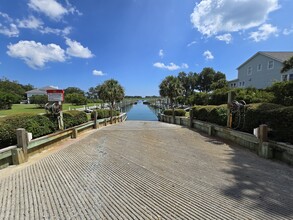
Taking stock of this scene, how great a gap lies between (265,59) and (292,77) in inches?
189

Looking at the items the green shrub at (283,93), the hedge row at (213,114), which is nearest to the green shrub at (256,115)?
the hedge row at (213,114)

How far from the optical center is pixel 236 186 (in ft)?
10.3

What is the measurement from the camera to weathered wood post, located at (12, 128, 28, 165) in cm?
425

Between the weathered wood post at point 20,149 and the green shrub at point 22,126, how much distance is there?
1.64 ft

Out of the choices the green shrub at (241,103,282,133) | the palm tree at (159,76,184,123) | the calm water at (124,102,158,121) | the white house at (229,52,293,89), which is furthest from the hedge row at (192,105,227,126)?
the calm water at (124,102,158,121)

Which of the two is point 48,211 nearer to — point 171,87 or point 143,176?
point 143,176

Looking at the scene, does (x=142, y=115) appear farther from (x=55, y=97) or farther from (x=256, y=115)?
(x=256, y=115)

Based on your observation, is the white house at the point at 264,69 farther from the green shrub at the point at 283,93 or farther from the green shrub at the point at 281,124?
the green shrub at the point at 281,124

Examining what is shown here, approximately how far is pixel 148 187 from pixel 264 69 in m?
26.3

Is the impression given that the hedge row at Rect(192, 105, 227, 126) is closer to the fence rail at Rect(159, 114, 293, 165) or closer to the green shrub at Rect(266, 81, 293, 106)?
the fence rail at Rect(159, 114, 293, 165)

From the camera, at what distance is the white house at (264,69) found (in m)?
21.1

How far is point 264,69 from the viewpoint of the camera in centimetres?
2327

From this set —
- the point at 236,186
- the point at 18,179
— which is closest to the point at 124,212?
the point at 236,186

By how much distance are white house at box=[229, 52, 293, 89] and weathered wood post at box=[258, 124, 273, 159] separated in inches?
743
